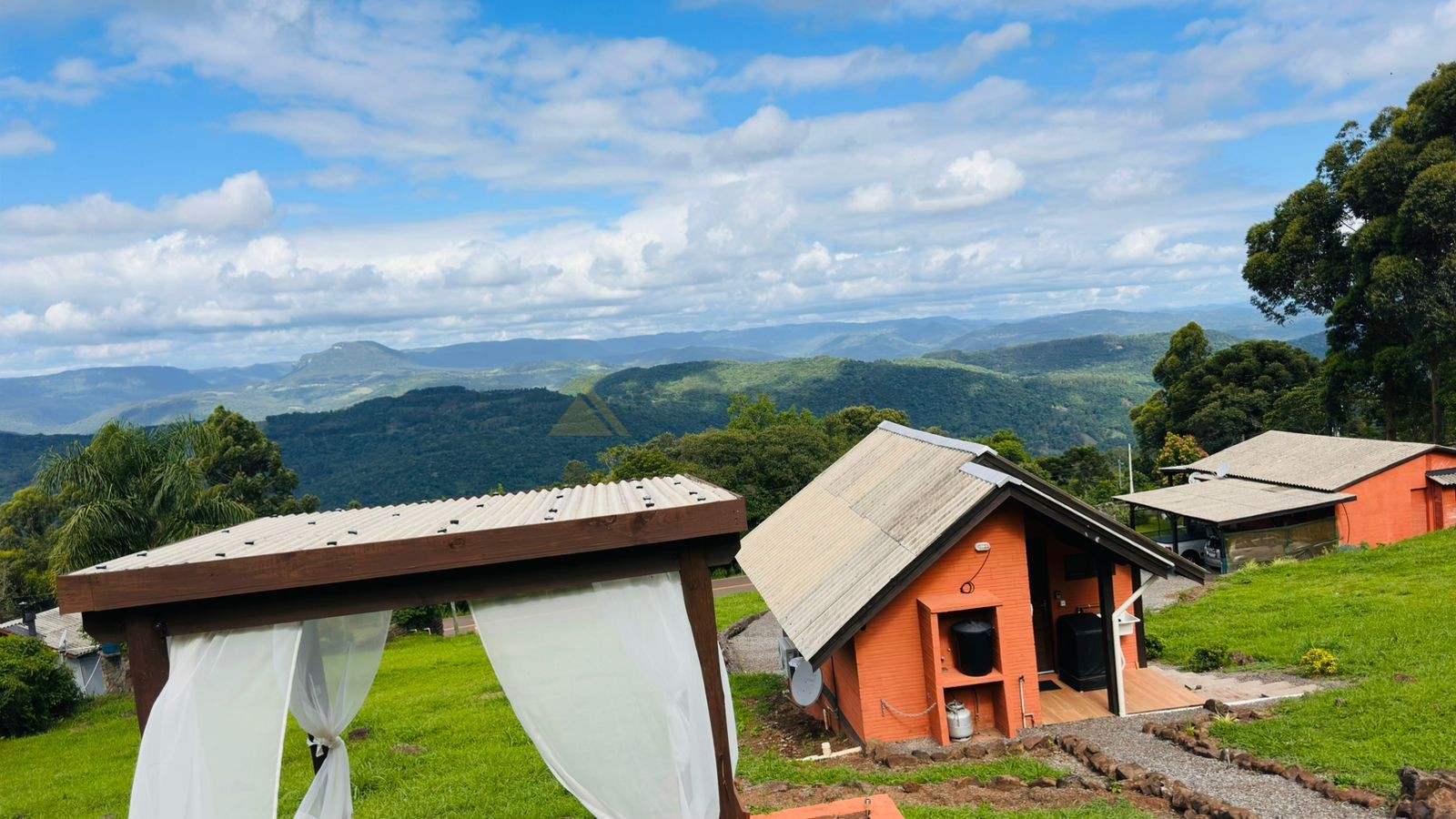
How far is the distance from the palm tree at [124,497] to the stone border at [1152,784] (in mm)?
18053

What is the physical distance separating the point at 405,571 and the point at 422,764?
7648 mm

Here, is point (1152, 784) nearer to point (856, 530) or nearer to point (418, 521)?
point (856, 530)

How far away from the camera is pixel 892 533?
1234 cm

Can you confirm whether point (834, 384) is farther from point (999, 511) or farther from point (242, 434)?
point (999, 511)

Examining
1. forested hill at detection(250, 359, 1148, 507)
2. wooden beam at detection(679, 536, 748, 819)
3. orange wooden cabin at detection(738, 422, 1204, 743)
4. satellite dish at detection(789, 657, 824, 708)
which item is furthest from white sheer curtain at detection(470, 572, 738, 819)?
forested hill at detection(250, 359, 1148, 507)

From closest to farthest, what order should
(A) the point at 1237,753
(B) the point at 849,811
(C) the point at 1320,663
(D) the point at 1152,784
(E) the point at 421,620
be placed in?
1. (B) the point at 849,811
2. (D) the point at 1152,784
3. (A) the point at 1237,753
4. (C) the point at 1320,663
5. (E) the point at 421,620

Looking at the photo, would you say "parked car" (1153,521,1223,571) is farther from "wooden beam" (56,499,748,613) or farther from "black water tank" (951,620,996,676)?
"wooden beam" (56,499,748,613)

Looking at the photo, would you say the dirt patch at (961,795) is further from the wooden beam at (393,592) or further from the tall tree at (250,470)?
the tall tree at (250,470)

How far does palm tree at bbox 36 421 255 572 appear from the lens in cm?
1773

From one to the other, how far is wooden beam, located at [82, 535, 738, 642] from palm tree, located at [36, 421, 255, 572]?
1533cm

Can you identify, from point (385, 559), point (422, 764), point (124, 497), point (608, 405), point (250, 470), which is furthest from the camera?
point (608, 405)

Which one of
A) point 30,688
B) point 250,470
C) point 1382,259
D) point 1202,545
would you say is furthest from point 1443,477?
point 250,470

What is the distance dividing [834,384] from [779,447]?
103512 mm

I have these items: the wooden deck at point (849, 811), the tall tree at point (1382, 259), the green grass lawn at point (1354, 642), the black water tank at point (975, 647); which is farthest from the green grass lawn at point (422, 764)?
the tall tree at point (1382, 259)
